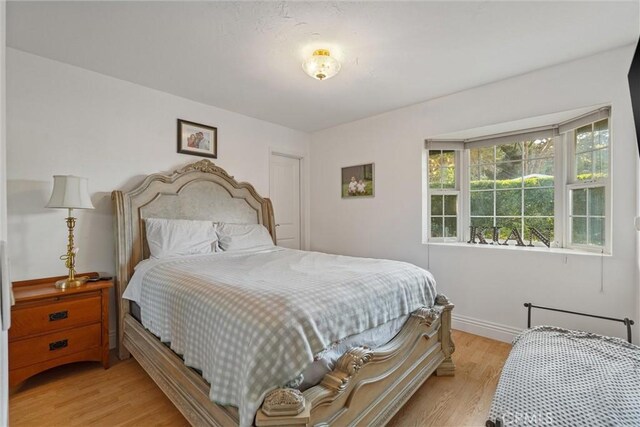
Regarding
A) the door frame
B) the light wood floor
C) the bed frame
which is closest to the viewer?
the bed frame

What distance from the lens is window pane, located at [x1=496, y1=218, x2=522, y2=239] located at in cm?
294

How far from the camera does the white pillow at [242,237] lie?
2965 millimetres

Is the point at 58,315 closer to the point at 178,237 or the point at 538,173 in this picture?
the point at 178,237

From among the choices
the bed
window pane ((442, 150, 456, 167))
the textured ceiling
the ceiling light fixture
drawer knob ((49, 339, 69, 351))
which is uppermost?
the textured ceiling

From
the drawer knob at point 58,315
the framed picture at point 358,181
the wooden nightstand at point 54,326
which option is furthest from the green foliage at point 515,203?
the drawer knob at point 58,315

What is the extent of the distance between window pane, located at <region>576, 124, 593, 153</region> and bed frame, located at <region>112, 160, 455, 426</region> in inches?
73.5

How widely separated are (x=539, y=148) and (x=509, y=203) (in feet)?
1.95

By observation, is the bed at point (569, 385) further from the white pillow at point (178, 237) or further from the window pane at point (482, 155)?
the white pillow at point (178, 237)

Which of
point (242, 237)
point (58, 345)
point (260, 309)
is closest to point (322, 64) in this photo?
point (260, 309)

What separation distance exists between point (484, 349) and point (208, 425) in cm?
230

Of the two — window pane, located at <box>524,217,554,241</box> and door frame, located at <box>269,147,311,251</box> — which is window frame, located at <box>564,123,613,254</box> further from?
door frame, located at <box>269,147,311,251</box>

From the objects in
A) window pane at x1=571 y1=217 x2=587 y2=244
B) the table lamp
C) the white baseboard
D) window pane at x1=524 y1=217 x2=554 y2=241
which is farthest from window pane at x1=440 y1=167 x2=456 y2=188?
the table lamp

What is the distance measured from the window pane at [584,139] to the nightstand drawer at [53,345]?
13.9 ft

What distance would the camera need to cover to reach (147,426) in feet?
5.31
